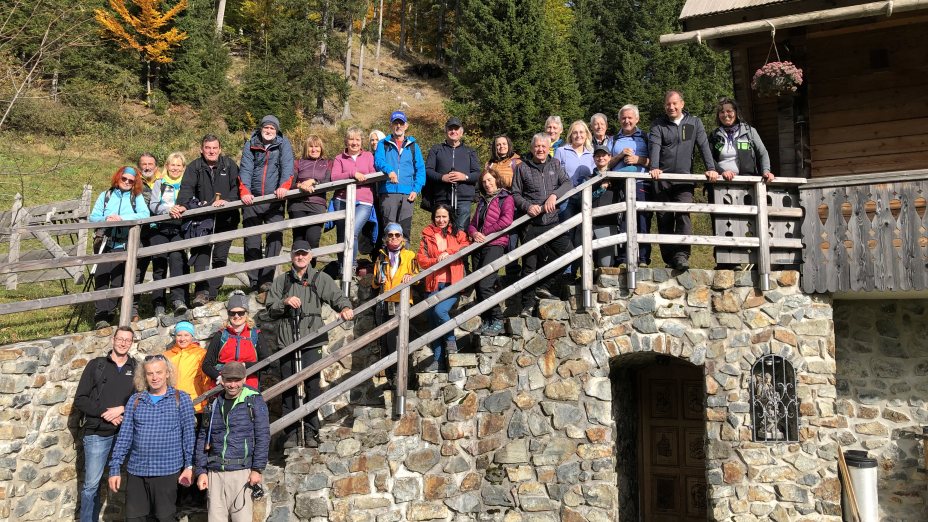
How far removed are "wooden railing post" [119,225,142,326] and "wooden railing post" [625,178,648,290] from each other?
4639 millimetres

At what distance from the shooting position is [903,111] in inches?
307

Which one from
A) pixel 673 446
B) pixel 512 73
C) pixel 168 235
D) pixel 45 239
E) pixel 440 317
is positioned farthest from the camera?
pixel 512 73

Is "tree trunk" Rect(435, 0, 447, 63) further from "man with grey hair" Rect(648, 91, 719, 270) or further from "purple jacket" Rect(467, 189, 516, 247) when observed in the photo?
"purple jacket" Rect(467, 189, 516, 247)

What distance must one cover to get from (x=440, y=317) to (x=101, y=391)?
2.97 m

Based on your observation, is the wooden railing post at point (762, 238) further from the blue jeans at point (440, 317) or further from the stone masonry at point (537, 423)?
the blue jeans at point (440, 317)

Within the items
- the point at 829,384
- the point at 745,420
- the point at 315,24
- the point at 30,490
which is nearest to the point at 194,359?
the point at 30,490

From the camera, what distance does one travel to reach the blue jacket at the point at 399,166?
25.7 feet

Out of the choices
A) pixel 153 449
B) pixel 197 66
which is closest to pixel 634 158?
pixel 153 449

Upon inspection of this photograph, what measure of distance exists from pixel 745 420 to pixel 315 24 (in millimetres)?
28878

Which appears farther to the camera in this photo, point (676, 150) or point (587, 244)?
point (676, 150)

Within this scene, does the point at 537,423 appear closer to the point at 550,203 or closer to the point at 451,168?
the point at 550,203

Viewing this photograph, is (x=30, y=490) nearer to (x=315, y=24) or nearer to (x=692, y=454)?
(x=692, y=454)

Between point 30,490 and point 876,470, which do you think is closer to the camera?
point 30,490

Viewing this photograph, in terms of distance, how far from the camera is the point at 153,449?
576 cm
